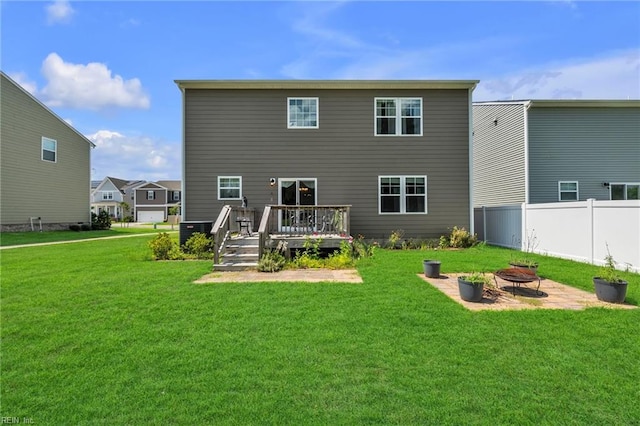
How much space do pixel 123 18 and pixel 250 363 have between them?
1061 cm

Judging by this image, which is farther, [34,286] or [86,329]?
[34,286]

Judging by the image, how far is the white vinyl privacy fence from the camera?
7.25 m

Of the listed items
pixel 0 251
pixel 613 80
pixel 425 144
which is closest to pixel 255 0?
pixel 425 144

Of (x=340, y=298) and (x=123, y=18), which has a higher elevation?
(x=123, y=18)

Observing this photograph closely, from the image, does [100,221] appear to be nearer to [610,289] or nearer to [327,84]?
[327,84]

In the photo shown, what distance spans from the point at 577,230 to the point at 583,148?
792cm

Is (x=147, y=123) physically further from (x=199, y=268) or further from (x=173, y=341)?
(x=173, y=341)

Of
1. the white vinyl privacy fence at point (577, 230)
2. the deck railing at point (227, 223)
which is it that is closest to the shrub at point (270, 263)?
the deck railing at point (227, 223)

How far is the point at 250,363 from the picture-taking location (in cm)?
318

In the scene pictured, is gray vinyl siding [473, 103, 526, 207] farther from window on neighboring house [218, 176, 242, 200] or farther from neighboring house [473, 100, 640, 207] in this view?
window on neighboring house [218, 176, 242, 200]

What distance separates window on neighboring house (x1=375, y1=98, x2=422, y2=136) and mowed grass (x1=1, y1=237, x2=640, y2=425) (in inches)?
313

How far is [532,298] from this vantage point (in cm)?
532

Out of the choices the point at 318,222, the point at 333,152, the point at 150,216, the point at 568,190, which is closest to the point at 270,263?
the point at 318,222

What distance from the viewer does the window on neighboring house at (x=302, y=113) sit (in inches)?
474
